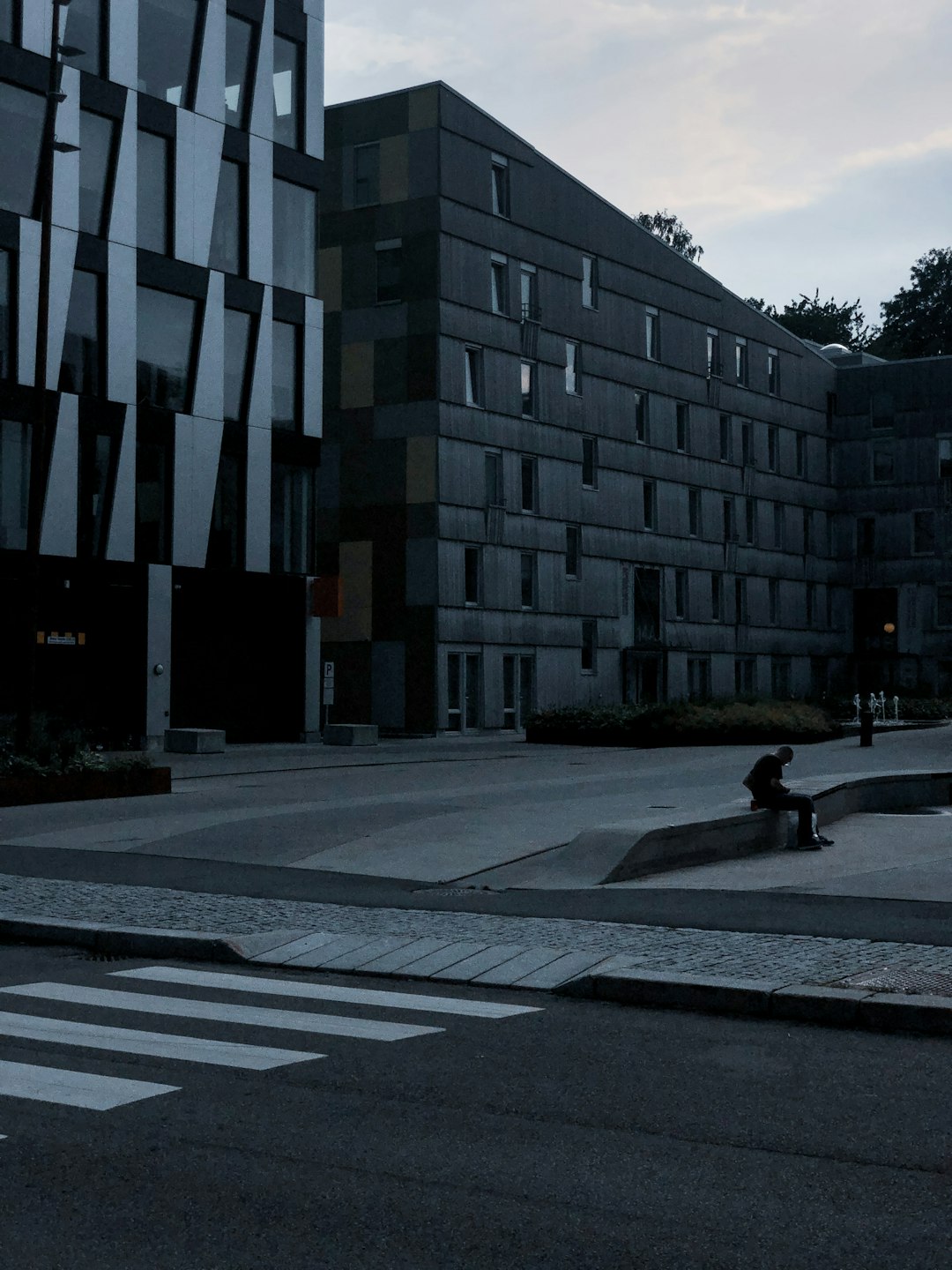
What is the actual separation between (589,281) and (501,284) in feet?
16.1

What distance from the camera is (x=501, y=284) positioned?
50.9 m

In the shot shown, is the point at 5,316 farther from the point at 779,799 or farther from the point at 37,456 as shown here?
the point at 779,799

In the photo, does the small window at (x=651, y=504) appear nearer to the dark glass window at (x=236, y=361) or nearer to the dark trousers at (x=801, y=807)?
the dark glass window at (x=236, y=361)

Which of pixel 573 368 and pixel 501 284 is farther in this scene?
pixel 573 368

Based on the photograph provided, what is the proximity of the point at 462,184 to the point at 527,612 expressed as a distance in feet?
42.4

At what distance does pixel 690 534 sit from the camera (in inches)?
2365

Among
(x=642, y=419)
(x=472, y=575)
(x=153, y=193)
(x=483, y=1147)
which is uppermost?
(x=153, y=193)

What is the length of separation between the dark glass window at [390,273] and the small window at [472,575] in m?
7.79

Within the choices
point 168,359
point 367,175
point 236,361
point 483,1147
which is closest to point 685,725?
point 236,361

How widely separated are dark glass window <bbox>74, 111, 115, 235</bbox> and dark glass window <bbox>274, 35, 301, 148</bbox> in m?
5.70

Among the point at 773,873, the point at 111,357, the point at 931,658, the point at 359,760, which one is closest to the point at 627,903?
the point at 773,873

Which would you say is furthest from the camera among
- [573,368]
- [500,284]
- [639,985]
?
[573,368]

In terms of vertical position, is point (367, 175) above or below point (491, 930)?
above

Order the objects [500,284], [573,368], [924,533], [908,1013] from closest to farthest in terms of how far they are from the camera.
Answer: [908,1013] < [500,284] < [573,368] < [924,533]
